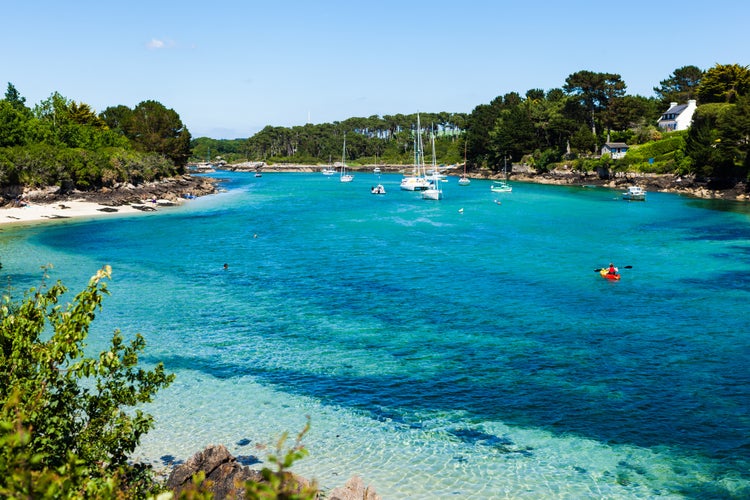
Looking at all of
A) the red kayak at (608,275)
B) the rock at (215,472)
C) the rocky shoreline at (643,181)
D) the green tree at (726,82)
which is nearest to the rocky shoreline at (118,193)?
the red kayak at (608,275)

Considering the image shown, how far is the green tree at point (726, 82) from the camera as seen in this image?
461ft

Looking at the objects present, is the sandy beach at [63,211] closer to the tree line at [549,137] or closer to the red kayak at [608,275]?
the tree line at [549,137]

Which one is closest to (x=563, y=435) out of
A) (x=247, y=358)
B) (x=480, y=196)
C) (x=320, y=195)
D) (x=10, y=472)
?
(x=247, y=358)

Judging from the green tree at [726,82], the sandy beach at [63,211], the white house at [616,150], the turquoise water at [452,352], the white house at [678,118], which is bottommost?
the turquoise water at [452,352]

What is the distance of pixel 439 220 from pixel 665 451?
249ft

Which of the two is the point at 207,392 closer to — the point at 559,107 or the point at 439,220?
the point at 439,220

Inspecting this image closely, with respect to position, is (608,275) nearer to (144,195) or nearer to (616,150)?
(144,195)

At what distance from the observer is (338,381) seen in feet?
100.0

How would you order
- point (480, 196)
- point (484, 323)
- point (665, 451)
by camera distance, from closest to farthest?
point (665, 451) → point (484, 323) → point (480, 196)

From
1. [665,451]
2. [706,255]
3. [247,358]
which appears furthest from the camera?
[706,255]

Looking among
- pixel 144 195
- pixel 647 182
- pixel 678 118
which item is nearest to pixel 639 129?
pixel 678 118

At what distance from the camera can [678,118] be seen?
167 meters

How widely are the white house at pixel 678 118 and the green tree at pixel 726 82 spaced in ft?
49.4

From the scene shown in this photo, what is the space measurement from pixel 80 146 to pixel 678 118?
15492cm
